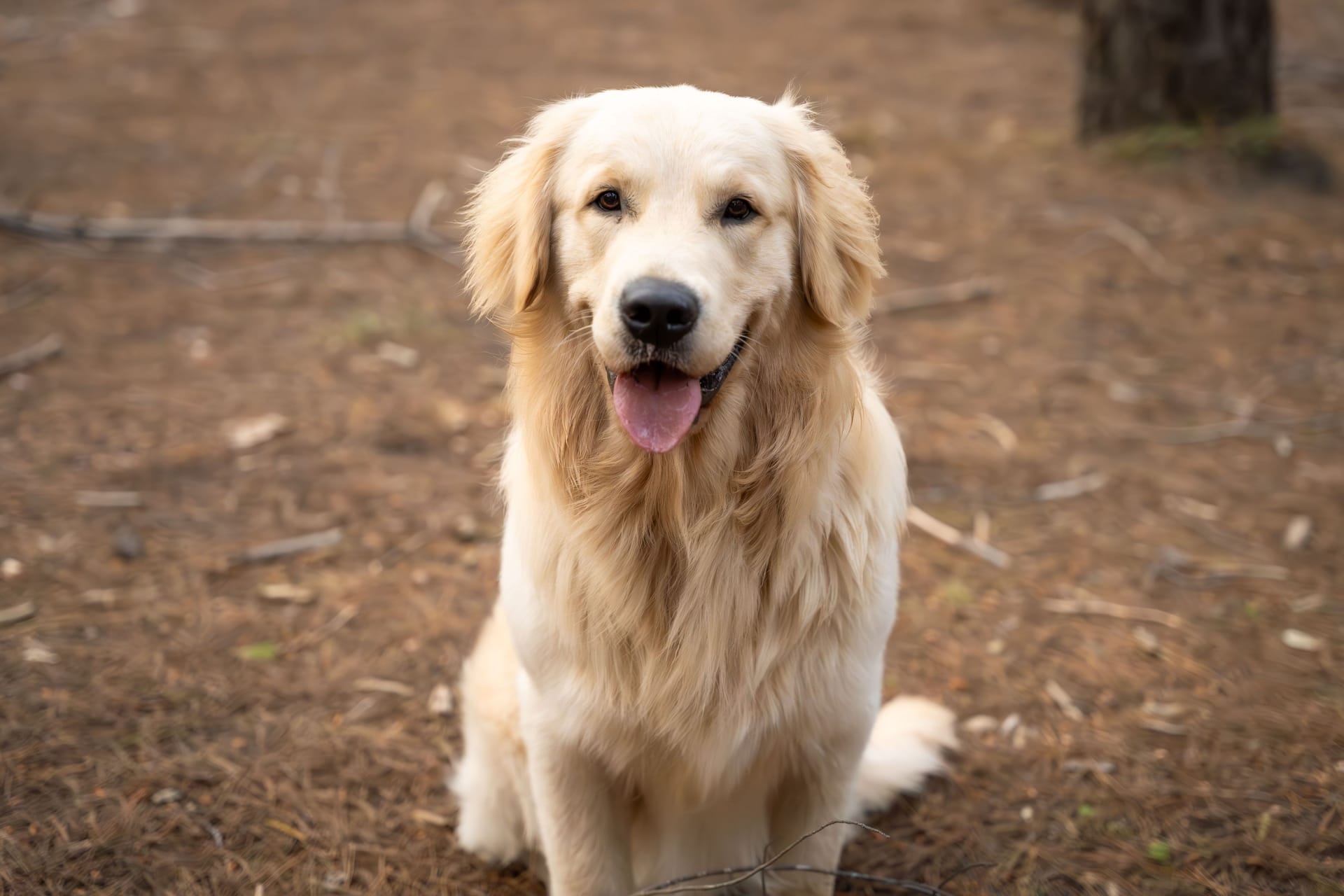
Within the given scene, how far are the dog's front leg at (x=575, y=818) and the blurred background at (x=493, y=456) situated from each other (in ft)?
1.54

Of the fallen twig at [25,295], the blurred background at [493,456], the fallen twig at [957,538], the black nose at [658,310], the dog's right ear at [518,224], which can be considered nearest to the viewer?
the black nose at [658,310]

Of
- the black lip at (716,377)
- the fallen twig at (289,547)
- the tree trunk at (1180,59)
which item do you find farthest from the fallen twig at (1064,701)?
the tree trunk at (1180,59)

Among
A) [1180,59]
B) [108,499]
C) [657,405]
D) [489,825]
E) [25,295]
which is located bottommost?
[489,825]

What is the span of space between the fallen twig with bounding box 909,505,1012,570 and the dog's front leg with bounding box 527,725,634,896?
6.87 feet

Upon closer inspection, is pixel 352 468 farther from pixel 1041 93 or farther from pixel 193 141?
pixel 1041 93

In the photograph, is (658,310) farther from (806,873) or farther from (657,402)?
(806,873)

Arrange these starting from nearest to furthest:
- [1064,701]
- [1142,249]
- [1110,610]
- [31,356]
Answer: [1064,701] → [1110,610] → [31,356] → [1142,249]

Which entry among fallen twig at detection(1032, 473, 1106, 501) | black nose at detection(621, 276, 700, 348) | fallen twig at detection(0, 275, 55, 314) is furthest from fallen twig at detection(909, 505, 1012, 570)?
fallen twig at detection(0, 275, 55, 314)

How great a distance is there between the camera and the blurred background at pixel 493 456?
3096 mm

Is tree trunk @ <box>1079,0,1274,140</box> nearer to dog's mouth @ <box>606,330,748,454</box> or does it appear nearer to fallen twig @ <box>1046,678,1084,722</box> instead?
fallen twig @ <box>1046,678,1084,722</box>

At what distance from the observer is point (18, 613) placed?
3.66m

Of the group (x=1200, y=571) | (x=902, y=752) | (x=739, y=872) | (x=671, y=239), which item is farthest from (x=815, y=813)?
(x=1200, y=571)

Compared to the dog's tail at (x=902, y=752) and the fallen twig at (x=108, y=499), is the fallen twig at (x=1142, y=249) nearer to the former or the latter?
the dog's tail at (x=902, y=752)

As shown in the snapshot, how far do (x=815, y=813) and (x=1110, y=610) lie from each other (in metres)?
1.85
